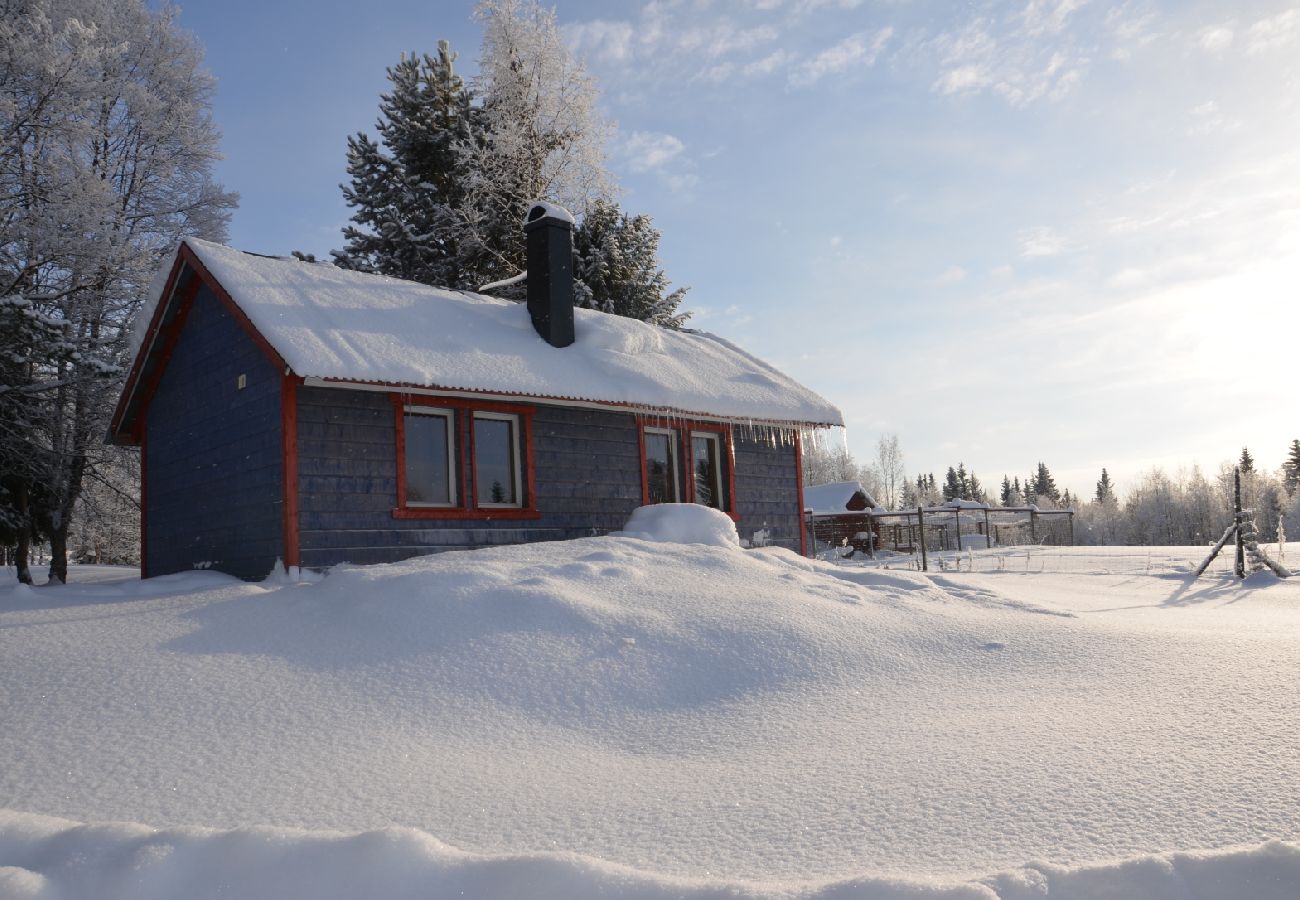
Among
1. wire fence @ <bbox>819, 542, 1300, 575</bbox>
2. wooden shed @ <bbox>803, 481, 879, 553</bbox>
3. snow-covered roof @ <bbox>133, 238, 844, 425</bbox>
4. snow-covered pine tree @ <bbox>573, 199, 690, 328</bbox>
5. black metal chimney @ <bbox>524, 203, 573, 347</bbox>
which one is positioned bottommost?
wire fence @ <bbox>819, 542, 1300, 575</bbox>

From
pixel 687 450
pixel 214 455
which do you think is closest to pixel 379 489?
pixel 214 455

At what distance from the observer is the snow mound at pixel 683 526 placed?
440 inches

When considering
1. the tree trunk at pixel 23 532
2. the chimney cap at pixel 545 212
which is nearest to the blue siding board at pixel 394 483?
the chimney cap at pixel 545 212

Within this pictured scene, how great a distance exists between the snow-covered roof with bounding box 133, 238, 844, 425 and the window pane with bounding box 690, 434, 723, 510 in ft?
2.95

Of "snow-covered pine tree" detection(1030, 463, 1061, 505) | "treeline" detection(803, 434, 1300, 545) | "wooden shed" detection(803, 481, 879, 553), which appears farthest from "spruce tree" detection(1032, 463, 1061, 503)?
"wooden shed" detection(803, 481, 879, 553)

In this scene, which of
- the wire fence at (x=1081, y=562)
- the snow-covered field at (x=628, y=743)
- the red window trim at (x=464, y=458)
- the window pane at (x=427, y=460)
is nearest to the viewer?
the snow-covered field at (x=628, y=743)

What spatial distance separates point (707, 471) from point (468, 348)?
4.60 metres

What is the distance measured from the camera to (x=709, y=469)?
14.5m

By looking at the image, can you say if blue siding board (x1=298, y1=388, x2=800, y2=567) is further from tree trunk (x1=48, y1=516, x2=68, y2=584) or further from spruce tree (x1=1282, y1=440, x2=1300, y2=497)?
spruce tree (x1=1282, y1=440, x2=1300, y2=497)

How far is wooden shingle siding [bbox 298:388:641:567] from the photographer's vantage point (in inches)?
394

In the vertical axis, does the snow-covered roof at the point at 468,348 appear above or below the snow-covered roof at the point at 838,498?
above

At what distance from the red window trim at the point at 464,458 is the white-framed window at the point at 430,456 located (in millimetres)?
64

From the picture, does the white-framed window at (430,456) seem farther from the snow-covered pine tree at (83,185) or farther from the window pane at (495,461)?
the snow-covered pine tree at (83,185)

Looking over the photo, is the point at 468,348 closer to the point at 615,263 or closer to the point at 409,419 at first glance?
the point at 409,419
